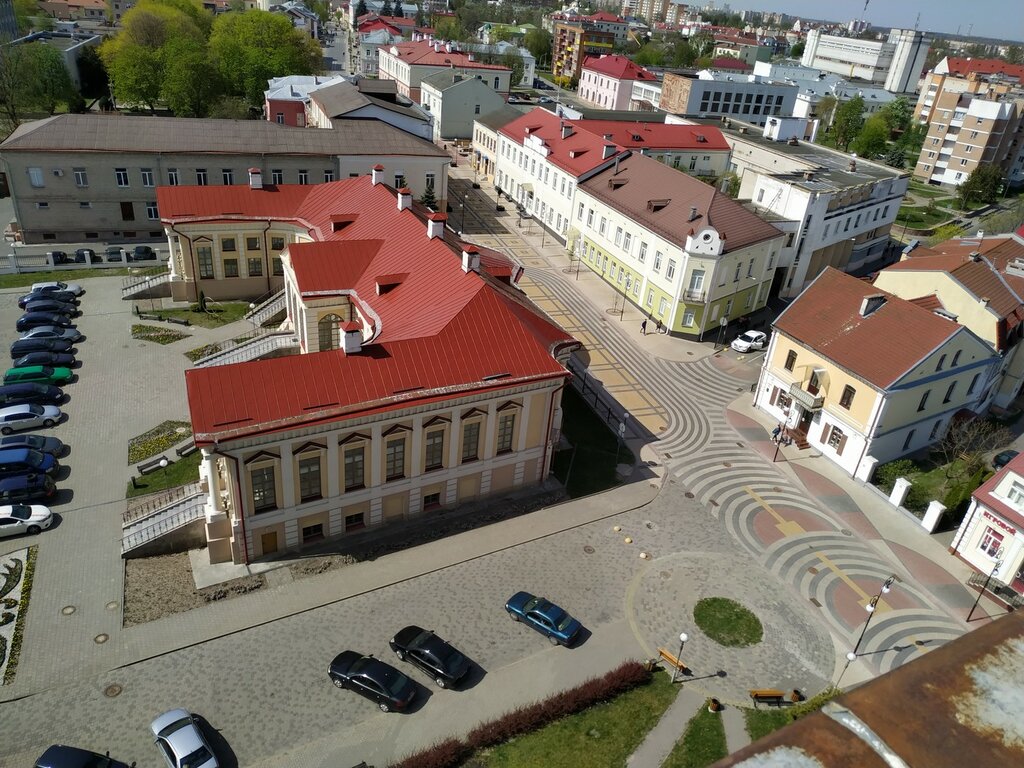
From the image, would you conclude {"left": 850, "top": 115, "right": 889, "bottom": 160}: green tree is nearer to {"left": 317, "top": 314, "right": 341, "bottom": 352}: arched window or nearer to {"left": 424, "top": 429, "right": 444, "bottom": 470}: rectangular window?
{"left": 317, "top": 314, "right": 341, "bottom": 352}: arched window

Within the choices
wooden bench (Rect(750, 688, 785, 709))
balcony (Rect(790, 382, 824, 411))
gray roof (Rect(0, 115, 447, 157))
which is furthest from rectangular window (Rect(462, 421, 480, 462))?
gray roof (Rect(0, 115, 447, 157))

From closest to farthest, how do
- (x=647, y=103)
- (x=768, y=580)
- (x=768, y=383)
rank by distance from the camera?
(x=768, y=580) < (x=768, y=383) < (x=647, y=103)

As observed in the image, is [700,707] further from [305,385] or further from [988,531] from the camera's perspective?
[305,385]

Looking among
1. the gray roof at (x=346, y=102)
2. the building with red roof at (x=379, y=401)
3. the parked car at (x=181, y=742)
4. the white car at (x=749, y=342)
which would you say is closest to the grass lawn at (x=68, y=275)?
Result: the building with red roof at (x=379, y=401)

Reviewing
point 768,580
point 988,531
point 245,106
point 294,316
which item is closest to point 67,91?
point 245,106

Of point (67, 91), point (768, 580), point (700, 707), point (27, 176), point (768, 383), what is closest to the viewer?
point (700, 707)

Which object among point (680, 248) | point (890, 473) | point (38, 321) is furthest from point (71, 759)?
point (680, 248)

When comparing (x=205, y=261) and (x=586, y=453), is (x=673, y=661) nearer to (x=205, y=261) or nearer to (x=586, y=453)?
(x=586, y=453)
